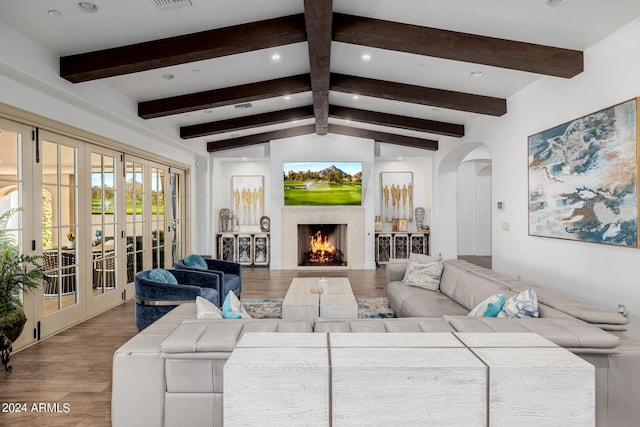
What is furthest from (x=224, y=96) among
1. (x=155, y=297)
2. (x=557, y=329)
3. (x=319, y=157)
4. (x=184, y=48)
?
(x=557, y=329)

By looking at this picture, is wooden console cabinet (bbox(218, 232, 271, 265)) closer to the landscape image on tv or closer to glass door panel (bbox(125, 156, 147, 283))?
the landscape image on tv

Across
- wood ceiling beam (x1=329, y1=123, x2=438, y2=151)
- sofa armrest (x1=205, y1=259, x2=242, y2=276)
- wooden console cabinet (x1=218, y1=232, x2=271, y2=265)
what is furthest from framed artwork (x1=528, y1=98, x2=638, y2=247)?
wooden console cabinet (x1=218, y1=232, x2=271, y2=265)

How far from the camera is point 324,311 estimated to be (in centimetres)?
394

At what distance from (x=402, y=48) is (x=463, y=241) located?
26.3 feet

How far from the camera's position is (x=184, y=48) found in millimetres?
3602

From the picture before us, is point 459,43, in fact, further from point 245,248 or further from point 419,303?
point 245,248

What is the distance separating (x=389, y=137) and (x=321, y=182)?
182cm

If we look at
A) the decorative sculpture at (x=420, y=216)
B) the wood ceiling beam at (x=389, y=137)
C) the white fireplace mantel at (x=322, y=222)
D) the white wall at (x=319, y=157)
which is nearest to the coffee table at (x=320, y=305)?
the white fireplace mantel at (x=322, y=222)

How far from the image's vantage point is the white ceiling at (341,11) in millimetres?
2959

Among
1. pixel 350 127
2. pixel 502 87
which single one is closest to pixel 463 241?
pixel 350 127

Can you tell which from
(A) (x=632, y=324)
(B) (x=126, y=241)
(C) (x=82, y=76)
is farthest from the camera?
(B) (x=126, y=241)

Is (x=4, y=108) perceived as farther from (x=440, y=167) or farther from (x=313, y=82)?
(x=440, y=167)

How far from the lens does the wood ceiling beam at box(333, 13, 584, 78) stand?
350 centimetres

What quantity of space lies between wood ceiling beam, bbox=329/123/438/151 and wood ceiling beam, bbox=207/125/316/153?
1.98 feet
